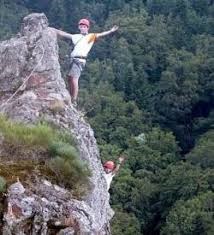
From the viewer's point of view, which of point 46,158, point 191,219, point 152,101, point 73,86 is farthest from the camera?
point 152,101

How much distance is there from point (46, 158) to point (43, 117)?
4.46 feet

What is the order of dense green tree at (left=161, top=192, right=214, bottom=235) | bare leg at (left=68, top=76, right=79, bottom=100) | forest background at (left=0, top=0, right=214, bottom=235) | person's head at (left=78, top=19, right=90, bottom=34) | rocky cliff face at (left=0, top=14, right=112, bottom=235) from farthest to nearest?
1. forest background at (left=0, top=0, right=214, bottom=235)
2. dense green tree at (left=161, top=192, right=214, bottom=235)
3. person's head at (left=78, top=19, right=90, bottom=34)
4. bare leg at (left=68, top=76, right=79, bottom=100)
5. rocky cliff face at (left=0, top=14, right=112, bottom=235)

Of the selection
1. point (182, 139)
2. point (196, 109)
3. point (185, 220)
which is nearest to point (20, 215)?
point (185, 220)

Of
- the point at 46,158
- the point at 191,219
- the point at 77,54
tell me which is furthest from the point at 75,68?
the point at 191,219

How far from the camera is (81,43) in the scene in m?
12.0

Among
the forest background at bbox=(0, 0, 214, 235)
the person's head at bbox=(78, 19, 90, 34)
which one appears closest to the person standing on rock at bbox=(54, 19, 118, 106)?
the person's head at bbox=(78, 19, 90, 34)

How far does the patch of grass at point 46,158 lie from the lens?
782 cm

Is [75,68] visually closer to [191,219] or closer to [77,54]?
[77,54]

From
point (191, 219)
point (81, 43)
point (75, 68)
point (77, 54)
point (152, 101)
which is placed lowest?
point (152, 101)

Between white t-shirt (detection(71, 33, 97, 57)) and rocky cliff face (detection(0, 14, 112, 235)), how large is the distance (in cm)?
41

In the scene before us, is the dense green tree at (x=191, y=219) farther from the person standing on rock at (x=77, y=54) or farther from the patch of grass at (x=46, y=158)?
the patch of grass at (x=46, y=158)

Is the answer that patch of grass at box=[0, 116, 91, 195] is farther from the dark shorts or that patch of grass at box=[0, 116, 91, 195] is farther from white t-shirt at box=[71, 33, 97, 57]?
white t-shirt at box=[71, 33, 97, 57]

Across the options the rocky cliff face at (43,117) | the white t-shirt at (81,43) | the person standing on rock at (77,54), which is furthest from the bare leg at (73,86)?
the rocky cliff face at (43,117)

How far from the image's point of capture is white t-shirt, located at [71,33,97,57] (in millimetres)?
11945
